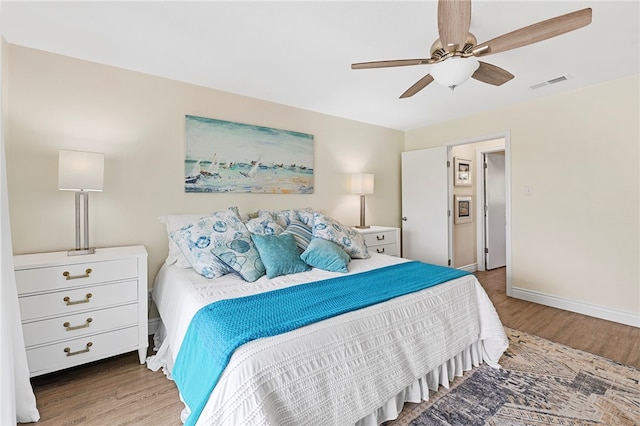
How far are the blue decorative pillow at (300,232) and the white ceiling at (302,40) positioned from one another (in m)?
A: 1.37

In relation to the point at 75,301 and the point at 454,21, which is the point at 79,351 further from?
the point at 454,21

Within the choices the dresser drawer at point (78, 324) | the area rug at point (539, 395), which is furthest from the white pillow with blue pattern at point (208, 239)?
the area rug at point (539, 395)

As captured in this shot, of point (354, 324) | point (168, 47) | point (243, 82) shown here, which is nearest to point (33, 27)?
point (168, 47)

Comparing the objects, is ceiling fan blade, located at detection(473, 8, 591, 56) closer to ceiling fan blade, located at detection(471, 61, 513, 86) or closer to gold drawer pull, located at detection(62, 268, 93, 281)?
ceiling fan blade, located at detection(471, 61, 513, 86)

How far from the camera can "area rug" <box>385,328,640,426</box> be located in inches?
61.2

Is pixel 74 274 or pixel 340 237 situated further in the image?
pixel 340 237

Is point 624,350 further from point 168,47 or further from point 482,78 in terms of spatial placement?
point 168,47

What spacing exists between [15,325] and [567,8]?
365 centimetres

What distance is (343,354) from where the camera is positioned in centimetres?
128

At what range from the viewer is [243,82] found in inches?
108

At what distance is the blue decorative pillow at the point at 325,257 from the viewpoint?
2.20m

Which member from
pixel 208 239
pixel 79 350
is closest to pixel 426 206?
pixel 208 239

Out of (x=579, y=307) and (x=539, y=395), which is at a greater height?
(x=579, y=307)

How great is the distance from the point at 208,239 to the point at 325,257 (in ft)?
2.97
